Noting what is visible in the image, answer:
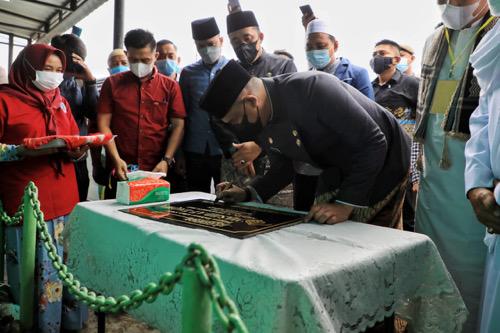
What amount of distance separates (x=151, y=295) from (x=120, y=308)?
167mm

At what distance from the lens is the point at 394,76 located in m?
3.79

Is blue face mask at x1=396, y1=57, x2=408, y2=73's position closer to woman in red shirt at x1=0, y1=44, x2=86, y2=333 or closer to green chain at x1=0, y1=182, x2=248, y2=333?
woman in red shirt at x1=0, y1=44, x2=86, y2=333

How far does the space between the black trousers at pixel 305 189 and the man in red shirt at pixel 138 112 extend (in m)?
0.98

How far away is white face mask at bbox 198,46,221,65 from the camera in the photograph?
10.4 feet

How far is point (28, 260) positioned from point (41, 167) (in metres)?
0.55

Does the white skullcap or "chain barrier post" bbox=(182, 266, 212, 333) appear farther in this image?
the white skullcap

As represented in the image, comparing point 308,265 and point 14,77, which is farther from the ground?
point 14,77

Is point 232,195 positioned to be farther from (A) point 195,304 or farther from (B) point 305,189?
(A) point 195,304

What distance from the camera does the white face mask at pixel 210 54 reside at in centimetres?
316

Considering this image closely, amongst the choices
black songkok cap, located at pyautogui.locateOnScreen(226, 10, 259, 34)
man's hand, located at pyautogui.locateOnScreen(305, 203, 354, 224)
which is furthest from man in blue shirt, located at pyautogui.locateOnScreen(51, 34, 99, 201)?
man's hand, located at pyautogui.locateOnScreen(305, 203, 354, 224)

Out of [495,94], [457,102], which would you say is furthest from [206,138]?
[495,94]

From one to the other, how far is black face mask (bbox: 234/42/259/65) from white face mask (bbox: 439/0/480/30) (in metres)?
1.45

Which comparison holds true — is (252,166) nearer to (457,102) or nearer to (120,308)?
(457,102)

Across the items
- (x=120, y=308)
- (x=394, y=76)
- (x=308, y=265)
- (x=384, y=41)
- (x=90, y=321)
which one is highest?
(x=384, y=41)
